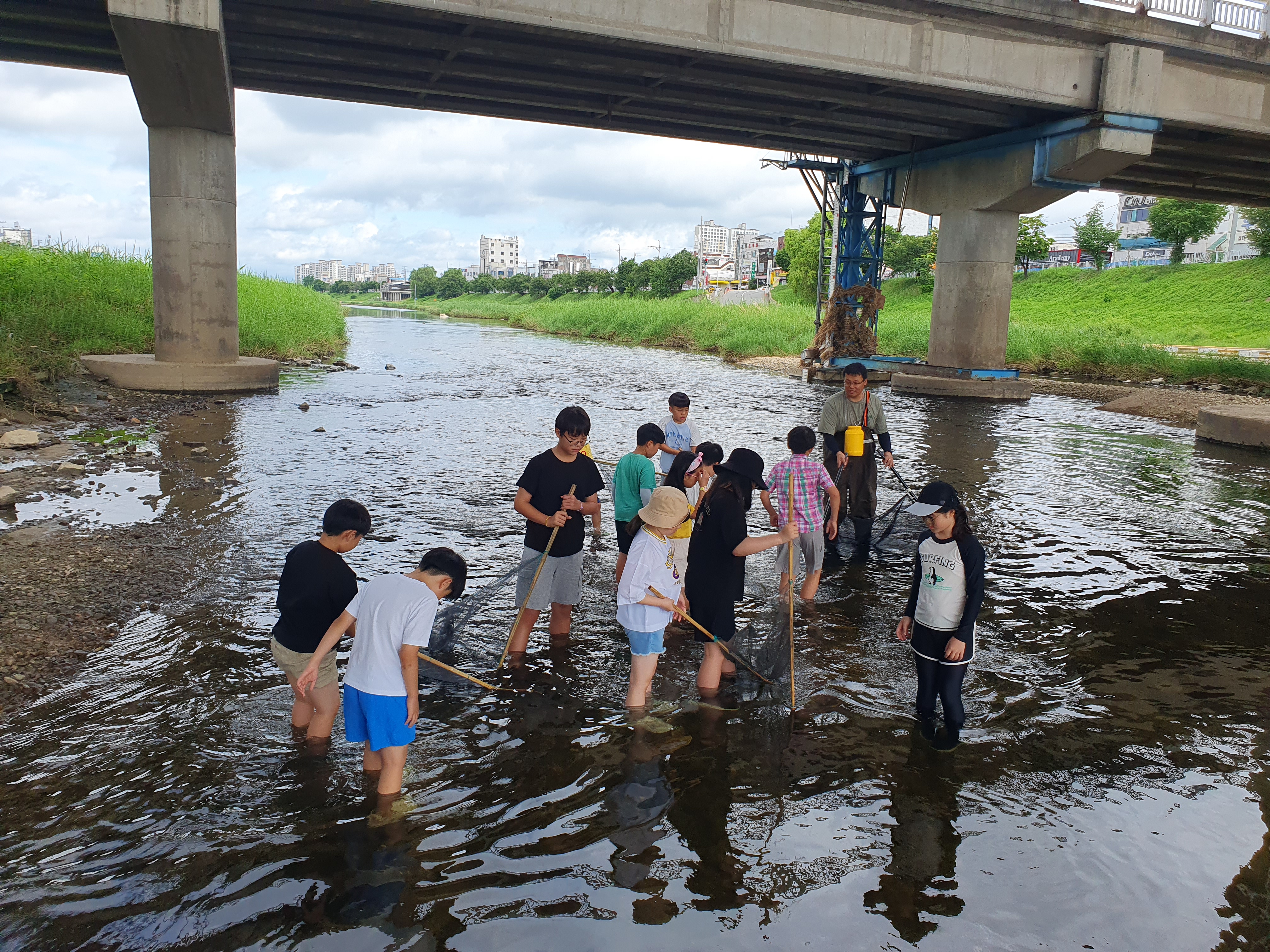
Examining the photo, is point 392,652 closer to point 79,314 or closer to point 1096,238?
point 79,314

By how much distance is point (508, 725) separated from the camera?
5.12m

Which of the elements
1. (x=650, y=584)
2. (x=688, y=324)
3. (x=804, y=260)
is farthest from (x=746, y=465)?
(x=804, y=260)

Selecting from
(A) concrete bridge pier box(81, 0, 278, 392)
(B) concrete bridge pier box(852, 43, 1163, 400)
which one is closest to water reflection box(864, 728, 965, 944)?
(A) concrete bridge pier box(81, 0, 278, 392)

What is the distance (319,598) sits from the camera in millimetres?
4398

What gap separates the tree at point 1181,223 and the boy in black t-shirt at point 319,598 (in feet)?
230

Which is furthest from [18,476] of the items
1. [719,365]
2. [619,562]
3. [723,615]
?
[719,365]

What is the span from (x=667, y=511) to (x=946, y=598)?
159 centimetres

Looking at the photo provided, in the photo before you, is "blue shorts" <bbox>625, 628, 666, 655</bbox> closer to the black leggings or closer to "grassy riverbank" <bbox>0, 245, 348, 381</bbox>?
the black leggings

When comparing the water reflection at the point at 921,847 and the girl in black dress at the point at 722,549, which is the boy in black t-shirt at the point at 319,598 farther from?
the water reflection at the point at 921,847

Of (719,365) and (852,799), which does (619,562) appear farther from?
(719,365)

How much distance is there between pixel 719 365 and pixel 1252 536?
27.5m

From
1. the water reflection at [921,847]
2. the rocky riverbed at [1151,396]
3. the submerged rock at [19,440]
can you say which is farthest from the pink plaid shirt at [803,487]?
the rocky riverbed at [1151,396]

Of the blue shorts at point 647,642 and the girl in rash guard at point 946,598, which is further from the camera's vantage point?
the blue shorts at point 647,642

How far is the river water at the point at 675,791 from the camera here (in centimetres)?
356
